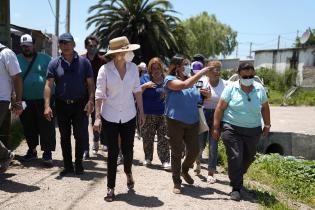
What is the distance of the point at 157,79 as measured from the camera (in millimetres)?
7246

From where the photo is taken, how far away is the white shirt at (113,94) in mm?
5230

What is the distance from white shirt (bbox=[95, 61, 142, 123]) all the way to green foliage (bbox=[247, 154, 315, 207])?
3.28 meters

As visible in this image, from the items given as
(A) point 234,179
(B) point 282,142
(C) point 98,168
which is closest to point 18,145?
(C) point 98,168

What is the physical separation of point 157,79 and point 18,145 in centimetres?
308

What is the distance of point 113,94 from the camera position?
5.25 meters

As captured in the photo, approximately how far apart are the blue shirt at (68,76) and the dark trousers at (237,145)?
79.1 inches

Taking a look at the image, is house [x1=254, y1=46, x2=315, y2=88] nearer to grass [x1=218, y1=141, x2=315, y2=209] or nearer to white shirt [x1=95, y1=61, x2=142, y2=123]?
grass [x1=218, y1=141, x2=315, y2=209]

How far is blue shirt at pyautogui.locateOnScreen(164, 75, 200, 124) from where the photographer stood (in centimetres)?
566

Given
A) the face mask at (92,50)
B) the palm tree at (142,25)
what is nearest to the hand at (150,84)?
the face mask at (92,50)

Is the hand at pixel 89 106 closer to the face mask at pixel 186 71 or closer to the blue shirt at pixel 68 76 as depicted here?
the blue shirt at pixel 68 76

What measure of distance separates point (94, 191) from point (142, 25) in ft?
61.1

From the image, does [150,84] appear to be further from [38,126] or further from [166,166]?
[38,126]

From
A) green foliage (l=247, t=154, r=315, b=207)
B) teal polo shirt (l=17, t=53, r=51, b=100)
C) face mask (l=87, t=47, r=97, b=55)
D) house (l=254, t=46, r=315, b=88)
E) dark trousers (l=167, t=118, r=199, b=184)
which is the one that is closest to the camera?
dark trousers (l=167, t=118, r=199, b=184)

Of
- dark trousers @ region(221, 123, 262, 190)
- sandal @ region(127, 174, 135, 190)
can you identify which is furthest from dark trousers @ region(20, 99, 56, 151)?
dark trousers @ region(221, 123, 262, 190)
